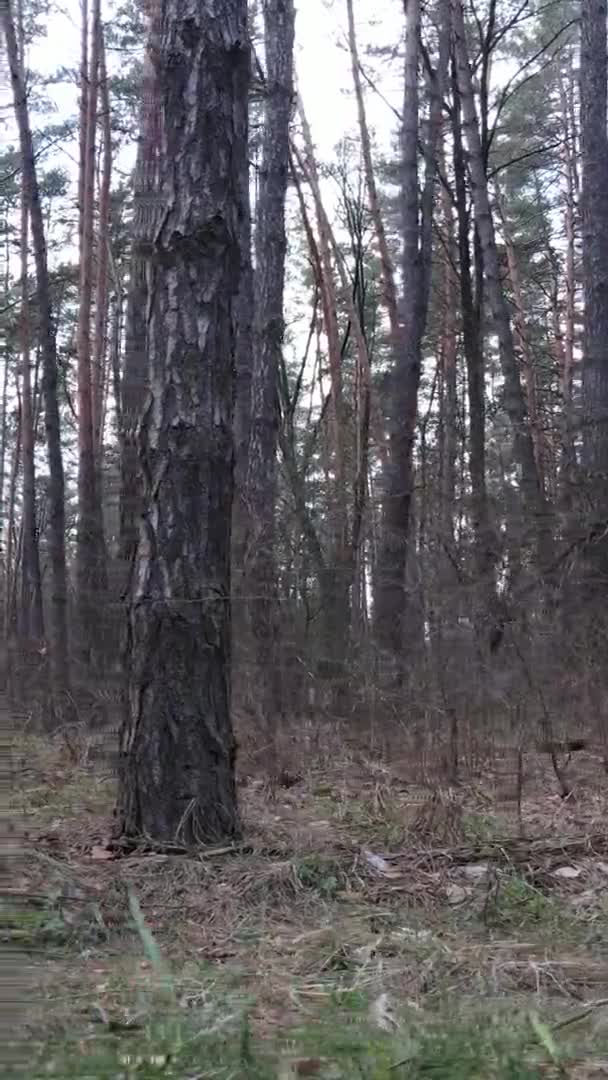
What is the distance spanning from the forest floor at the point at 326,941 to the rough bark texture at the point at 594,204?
569 centimetres

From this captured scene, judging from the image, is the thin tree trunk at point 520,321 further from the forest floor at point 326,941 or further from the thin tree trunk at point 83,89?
the forest floor at point 326,941

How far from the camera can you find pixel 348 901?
12.0 ft

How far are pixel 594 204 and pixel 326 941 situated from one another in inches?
364

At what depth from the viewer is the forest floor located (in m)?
2.14

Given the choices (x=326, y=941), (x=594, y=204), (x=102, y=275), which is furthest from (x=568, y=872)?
(x=102, y=275)

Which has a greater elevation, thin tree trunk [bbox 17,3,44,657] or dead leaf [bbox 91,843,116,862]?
thin tree trunk [bbox 17,3,44,657]

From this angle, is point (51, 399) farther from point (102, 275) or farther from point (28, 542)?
point (102, 275)

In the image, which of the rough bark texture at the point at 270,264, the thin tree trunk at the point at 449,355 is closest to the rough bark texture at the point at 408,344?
the rough bark texture at the point at 270,264

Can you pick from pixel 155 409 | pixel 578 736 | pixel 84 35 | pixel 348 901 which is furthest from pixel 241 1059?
pixel 84 35

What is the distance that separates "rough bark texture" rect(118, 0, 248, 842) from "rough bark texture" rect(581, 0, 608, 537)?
231 inches

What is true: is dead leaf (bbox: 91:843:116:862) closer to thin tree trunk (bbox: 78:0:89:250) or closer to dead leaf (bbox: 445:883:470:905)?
dead leaf (bbox: 445:883:470:905)

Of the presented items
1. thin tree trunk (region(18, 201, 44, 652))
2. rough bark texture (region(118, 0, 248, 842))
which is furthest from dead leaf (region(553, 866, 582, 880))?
thin tree trunk (region(18, 201, 44, 652))

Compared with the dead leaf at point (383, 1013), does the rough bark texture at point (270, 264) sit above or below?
above

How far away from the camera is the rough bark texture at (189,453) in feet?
13.9
